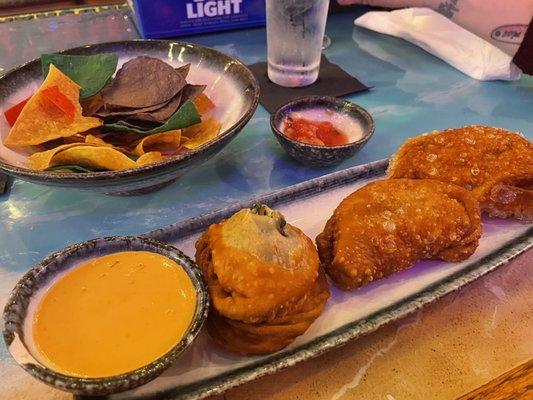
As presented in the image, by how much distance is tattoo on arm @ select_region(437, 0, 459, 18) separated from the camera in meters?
3.12

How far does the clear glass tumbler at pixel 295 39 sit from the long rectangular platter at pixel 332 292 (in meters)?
0.90

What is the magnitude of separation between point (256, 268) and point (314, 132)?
0.98m

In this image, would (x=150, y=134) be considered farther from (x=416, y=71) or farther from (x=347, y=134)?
(x=416, y=71)

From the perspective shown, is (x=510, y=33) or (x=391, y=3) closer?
(x=510, y=33)

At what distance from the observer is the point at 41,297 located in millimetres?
1112

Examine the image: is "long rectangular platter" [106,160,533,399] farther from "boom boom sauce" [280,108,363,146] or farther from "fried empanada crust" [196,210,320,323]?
"boom boom sauce" [280,108,363,146]

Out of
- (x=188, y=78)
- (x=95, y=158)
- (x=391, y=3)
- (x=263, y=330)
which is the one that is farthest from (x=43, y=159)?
(x=391, y=3)

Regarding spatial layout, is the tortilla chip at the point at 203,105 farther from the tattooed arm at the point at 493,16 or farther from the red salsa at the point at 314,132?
the tattooed arm at the point at 493,16

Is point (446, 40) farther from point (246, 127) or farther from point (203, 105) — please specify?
point (203, 105)

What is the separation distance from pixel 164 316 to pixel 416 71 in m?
2.20

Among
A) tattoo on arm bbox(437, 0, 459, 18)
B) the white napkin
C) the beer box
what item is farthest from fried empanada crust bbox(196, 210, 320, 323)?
tattoo on arm bbox(437, 0, 459, 18)

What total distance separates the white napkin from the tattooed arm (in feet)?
0.65

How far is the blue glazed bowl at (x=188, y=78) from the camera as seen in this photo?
A: 1.43m

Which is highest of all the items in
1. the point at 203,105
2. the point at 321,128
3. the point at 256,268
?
the point at 256,268
